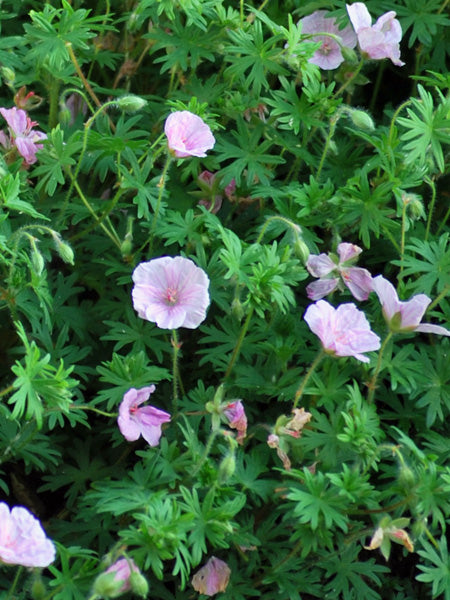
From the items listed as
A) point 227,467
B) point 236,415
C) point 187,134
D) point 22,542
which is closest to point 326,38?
point 187,134

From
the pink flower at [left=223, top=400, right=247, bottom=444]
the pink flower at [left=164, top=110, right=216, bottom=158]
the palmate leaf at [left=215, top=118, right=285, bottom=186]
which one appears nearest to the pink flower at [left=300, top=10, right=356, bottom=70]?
the palmate leaf at [left=215, top=118, right=285, bottom=186]

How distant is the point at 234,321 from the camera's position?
2.00 metres

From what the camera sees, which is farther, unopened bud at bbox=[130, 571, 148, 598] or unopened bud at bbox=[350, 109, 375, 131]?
unopened bud at bbox=[350, 109, 375, 131]

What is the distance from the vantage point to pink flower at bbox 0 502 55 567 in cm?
150

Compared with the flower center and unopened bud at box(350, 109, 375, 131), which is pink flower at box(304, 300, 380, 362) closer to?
the flower center

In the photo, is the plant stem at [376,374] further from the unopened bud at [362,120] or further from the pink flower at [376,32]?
the pink flower at [376,32]

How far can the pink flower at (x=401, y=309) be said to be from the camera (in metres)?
1.80

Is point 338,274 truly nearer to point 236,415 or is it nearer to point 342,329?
point 342,329

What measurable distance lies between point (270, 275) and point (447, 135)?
1.63ft

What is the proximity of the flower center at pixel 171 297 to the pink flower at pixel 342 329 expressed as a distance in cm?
25

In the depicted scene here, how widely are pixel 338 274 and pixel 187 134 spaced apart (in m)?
0.42

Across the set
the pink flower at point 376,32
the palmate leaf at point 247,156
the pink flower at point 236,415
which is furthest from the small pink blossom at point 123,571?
the pink flower at point 376,32

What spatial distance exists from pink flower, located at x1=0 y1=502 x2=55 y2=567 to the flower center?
1.64ft

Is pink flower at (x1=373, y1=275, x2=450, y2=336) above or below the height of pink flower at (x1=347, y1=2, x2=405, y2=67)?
below
